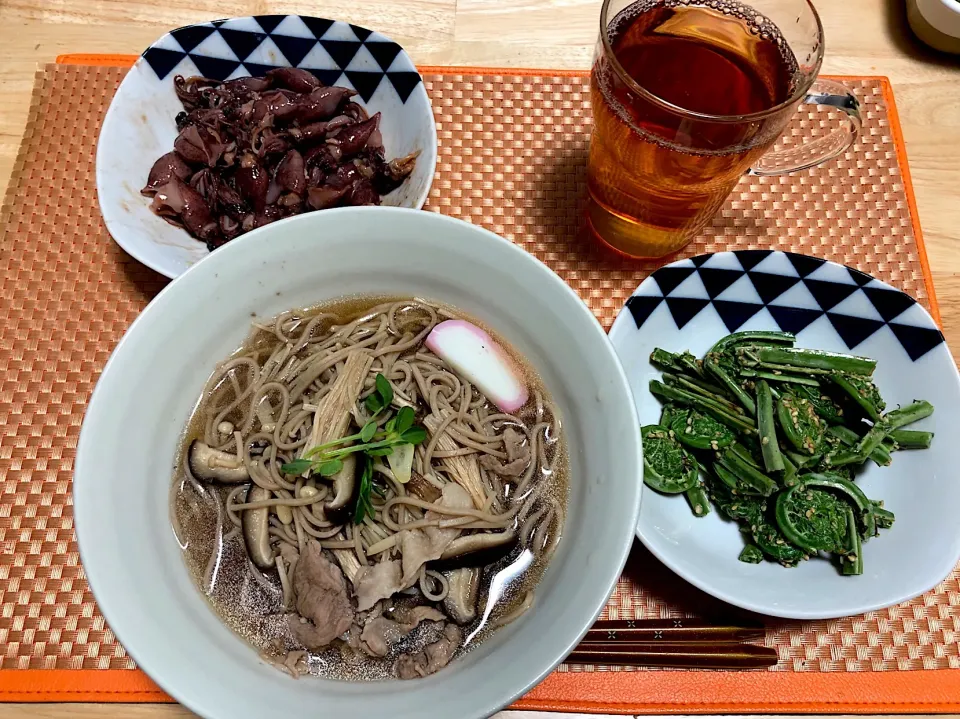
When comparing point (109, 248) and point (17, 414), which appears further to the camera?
point (109, 248)

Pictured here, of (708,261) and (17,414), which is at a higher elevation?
(708,261)

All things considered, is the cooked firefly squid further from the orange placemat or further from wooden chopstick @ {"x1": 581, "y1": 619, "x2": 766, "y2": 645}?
wooden chopstick @ {"x1": 581, "y1": 619, "x2": 766, "y2": 645}

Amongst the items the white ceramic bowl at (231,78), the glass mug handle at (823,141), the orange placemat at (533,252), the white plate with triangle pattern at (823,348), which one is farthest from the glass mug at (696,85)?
the white ceramic bowl at (231,78)

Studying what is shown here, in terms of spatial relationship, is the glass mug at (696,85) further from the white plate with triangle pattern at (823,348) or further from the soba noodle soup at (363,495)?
the soba noodle soup at (363,495)

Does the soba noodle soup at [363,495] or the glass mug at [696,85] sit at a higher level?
the glass mug at [696,85]

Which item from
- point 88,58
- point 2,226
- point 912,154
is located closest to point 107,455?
point 2,226

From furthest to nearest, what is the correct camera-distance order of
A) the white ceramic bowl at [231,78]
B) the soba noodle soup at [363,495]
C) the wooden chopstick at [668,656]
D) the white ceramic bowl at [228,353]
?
the white ceramic bowl at [231,78] → the wooden chopstick at [668,656] → the soba noodle soup at [363,495] → the white ceramic bowl at [228,353]

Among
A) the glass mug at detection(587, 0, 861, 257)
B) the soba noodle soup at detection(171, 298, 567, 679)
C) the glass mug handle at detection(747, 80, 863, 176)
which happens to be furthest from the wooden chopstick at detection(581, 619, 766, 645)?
the glass mug handle at detection(747, 80, 863, 176)

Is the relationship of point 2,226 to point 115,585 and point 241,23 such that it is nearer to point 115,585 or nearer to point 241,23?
point 241,23
